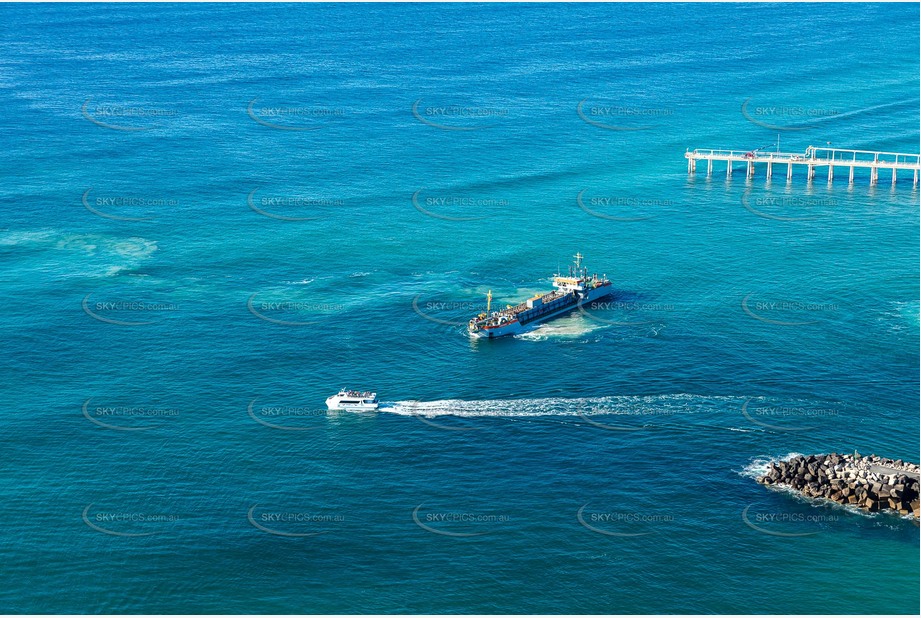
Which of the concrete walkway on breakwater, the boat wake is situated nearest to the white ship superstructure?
the boat wake

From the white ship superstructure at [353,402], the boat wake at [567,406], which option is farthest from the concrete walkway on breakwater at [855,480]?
the white ship superstructure at [353,402]

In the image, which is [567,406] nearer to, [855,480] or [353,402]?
[353,402]

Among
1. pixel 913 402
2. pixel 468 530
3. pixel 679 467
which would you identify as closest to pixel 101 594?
pixel 468 530

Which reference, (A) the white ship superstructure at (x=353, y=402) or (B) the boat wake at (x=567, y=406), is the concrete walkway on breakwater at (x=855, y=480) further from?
(A) the white ship superstructure at (x=353, y=402)

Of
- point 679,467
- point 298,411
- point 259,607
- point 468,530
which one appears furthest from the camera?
point 298,411

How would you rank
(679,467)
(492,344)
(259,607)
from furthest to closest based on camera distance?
(492,344), (679,467), (259,607)

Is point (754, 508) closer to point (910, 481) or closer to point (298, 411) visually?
point (910, 481)

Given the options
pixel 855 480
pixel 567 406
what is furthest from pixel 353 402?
pixel 855 480

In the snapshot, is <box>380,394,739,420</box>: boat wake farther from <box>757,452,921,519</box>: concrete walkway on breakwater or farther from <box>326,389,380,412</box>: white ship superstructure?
<box>757,452,921,519</box>: concrete walkway on breakwater
